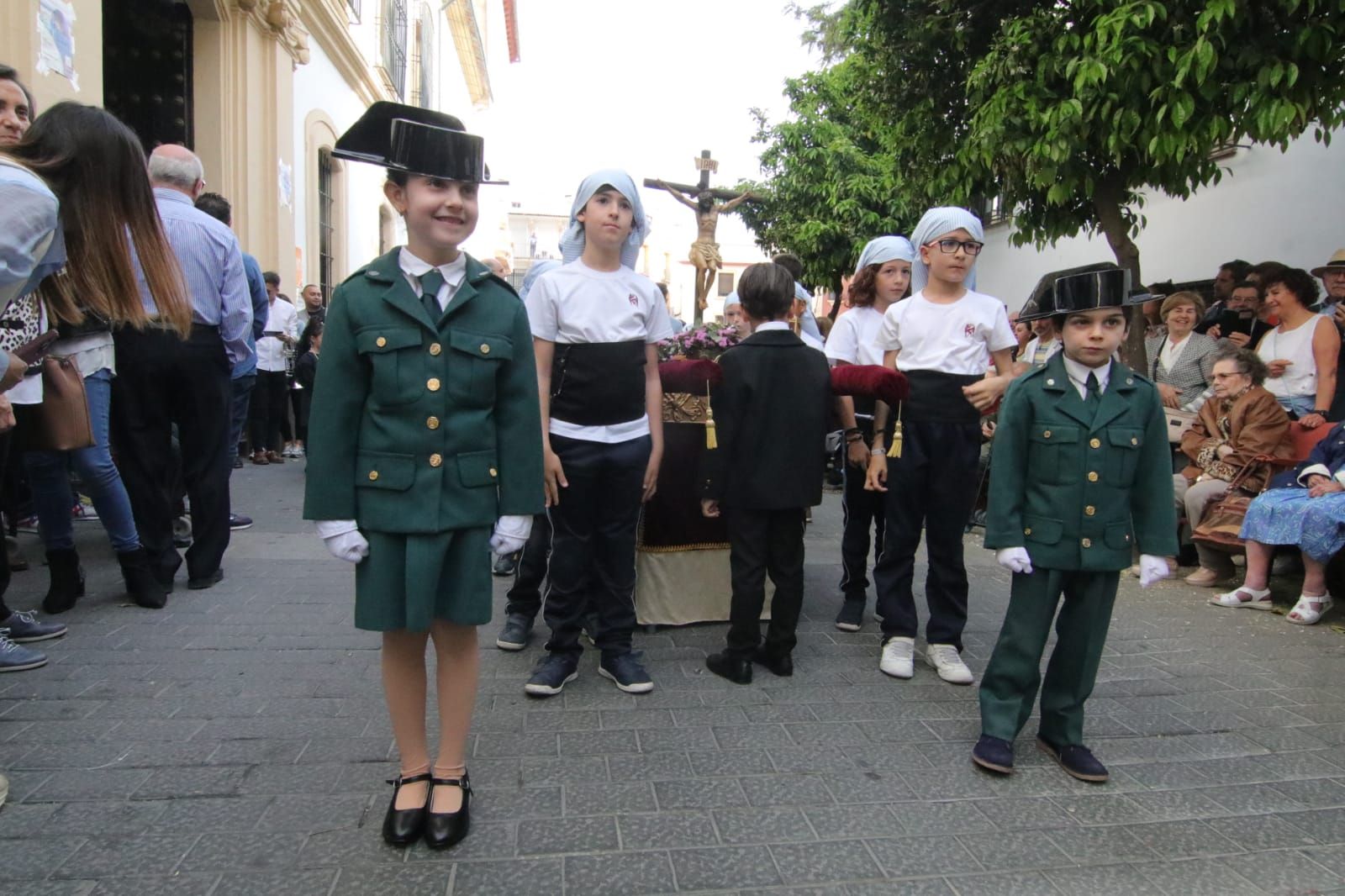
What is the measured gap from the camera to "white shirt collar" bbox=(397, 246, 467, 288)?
255 cm

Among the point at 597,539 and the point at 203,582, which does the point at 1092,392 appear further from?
the point at 203,582

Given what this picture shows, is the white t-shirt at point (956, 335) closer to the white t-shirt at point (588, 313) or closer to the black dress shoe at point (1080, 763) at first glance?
the white t-shirt at point (588, 313)

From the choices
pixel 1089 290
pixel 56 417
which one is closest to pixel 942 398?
pixel 1089 290

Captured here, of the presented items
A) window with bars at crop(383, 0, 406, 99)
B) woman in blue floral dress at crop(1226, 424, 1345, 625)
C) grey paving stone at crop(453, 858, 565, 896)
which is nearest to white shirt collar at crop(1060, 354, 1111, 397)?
grey paving stone at crop(453, 858, 565, 896)

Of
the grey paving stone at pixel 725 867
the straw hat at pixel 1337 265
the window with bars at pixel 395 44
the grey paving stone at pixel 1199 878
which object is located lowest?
the grey paving stone at pixel 1199 878

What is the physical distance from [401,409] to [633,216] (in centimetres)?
158

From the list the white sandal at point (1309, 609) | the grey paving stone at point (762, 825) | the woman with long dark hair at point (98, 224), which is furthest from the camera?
the white sandal at point (1309, 609)

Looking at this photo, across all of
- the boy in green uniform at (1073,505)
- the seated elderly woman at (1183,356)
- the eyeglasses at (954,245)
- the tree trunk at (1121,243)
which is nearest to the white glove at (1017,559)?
the boy in green uniform at (1073,505)

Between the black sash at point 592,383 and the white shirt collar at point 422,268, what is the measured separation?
103 centimetres

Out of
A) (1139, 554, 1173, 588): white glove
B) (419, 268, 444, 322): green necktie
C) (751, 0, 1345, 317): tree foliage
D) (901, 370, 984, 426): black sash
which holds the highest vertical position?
(751, 0, 1345, 317): tree foliage

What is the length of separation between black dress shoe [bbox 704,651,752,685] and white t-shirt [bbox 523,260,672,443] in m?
1.03

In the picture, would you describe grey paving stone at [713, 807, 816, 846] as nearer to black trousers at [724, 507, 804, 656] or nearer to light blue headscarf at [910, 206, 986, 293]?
black trousers at [724, 507, 804, 656]

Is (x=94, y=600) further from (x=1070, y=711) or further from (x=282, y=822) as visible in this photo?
(x=1070, y=711)

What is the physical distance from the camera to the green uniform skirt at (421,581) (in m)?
2.45
